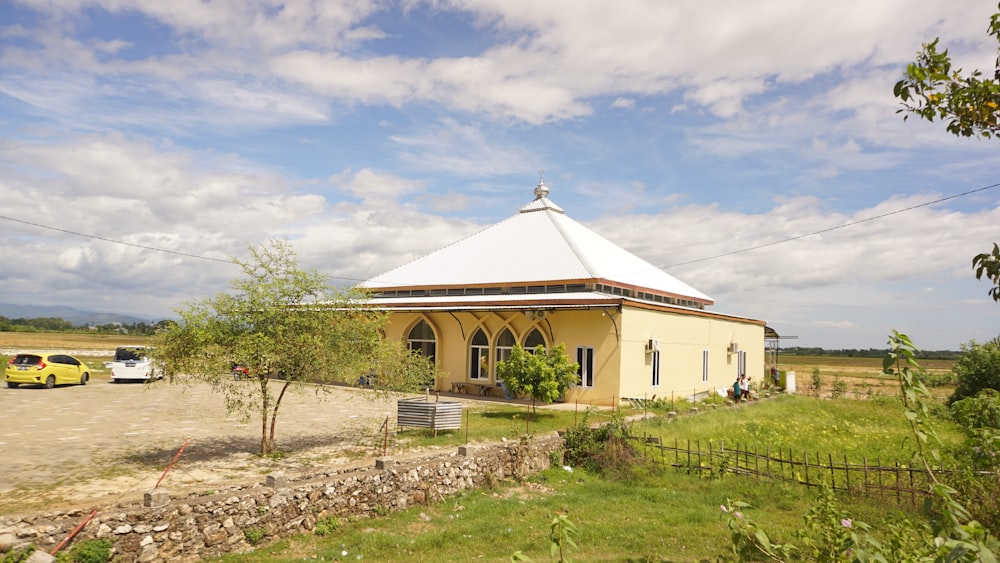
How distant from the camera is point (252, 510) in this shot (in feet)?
31.7

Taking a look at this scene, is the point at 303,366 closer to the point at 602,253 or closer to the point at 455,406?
the point at 455,406

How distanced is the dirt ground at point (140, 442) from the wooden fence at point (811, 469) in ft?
24.8

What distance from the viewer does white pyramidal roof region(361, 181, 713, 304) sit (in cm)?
2933

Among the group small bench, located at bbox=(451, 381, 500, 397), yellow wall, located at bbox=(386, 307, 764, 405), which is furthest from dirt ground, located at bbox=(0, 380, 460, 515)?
yellow wall, located at bbox=(386, 307, 764, 405)

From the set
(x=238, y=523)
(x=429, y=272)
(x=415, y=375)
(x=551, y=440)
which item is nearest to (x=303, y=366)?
(x=415, y=375)

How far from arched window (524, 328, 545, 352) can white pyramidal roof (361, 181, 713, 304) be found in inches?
123

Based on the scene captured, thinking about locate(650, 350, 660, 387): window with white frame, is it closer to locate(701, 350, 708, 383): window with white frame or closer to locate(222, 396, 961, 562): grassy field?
locate(701, 350, 708, 383): window with white frame

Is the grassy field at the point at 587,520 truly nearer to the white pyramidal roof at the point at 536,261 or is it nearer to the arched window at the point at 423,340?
the white pyramidal roof at the point at 536,261

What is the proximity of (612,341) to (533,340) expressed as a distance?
3.82 m

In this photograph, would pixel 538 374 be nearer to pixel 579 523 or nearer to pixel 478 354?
pixel 478 354

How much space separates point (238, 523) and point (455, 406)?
8.01 metres

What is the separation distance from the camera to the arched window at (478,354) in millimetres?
27859

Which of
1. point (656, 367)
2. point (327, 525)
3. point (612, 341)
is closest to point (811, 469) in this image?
point (327, 525)

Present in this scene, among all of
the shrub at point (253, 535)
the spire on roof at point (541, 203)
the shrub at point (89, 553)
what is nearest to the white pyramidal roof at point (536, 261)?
the spire on roof at point (541, 203)
